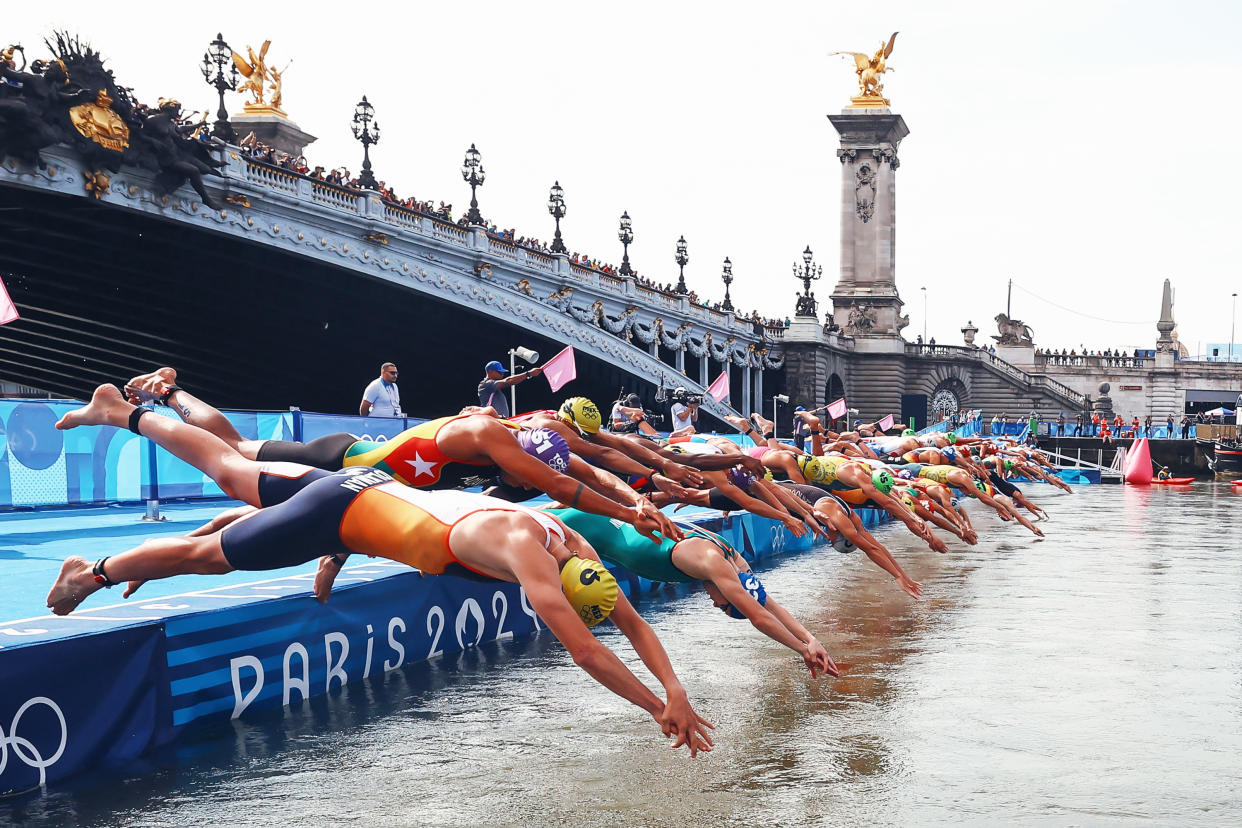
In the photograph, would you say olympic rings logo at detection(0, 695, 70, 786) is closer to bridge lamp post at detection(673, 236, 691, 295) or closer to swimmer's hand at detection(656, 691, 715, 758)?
swimmer's hand at detection(656, 691, 715, 758)

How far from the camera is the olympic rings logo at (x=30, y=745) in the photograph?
662cm

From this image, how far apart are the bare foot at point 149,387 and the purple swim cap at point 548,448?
232 cm

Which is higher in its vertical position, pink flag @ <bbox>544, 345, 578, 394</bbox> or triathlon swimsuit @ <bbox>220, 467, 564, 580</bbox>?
pink flag @ <bbox>544, 345, 578, 394</bbox>

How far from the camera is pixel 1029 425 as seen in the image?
77875 millimetres

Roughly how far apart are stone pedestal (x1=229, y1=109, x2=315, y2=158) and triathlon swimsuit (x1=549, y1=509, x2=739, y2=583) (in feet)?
246

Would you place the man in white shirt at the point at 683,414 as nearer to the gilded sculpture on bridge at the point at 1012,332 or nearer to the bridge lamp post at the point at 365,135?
the bridge lamp post at the point at 365,135

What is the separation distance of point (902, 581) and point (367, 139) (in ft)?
116

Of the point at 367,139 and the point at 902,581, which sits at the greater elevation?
the point at 367,139

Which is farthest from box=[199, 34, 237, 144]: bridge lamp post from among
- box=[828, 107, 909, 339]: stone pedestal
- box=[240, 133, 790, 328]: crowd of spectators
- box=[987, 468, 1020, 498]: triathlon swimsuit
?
box=[828, 107, 909, 339]: stone pedestal

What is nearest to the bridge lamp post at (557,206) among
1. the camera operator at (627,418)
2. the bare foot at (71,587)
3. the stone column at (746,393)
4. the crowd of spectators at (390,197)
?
the crowd of spectators at (390,197)

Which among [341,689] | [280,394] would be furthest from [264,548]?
[280,394]

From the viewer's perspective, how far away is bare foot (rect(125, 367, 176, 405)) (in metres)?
8.01

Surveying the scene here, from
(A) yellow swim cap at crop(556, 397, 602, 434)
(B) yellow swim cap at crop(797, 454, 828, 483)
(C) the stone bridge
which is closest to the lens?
(A) yellow swim cap at crop(556, 397, 602, 434)

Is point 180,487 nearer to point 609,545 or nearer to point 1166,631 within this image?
point 609,545
